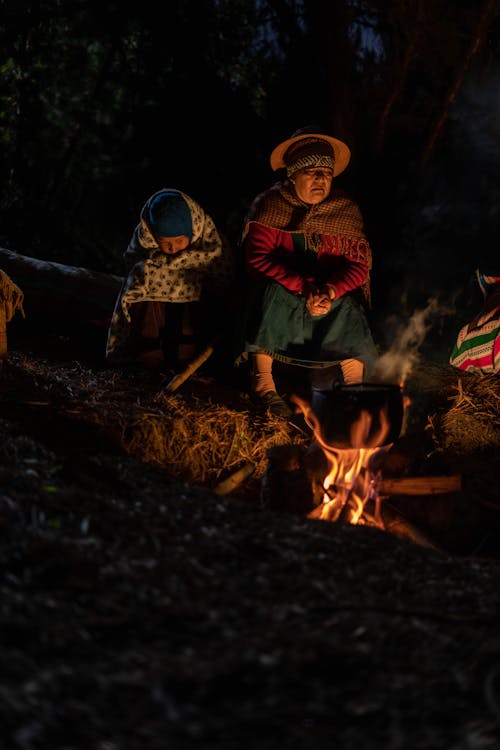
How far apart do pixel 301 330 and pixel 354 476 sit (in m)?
1.26

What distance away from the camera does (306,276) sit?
15.7 ft

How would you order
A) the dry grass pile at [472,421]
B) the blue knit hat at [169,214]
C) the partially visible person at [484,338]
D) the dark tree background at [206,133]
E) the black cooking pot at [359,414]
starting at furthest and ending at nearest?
1. the dark tree background at [206,133]
2. the blue knit hat at [169,214]
3. the partially visible person at [484,338]
4. the dry grass pile at [472,421]
5. the black cooking pot at [359,414]

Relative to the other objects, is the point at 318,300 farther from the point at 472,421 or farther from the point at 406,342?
the point at 406,342

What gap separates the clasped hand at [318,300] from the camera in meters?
4.41

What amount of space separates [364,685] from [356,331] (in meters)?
3.17

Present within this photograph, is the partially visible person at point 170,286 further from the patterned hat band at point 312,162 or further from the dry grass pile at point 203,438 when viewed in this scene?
the dry grass pile at point 203,438

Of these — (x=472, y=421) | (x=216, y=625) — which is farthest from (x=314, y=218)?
(x=216, y=625)

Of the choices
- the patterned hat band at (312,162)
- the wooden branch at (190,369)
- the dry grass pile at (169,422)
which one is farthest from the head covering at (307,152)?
the dry grass pile at (169,422)

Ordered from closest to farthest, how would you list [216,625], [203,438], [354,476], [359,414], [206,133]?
[216,625], [359,414], [354,476], [203,438], [206,133]

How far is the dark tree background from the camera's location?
24.9 ft

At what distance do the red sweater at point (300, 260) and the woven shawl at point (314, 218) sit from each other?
0.02 m

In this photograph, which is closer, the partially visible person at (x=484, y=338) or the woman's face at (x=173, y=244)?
the partially visible person at (x=484, y=338)

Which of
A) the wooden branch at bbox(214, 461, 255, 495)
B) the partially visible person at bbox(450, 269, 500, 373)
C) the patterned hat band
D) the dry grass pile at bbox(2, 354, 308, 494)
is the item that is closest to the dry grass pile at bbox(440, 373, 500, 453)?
the partially visible person at bbox(450, 269, 500, 373)

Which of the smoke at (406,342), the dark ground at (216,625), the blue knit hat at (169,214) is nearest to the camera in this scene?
the dark ground at (216,625)
